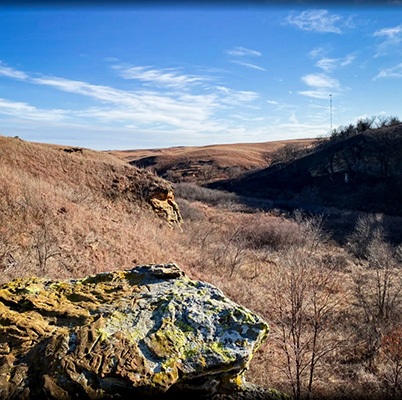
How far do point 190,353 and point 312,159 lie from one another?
5406cm

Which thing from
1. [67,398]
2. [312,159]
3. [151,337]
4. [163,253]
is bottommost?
[163,253]

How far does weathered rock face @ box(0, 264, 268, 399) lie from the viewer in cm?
269

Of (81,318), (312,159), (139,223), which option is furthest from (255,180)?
(81,318)

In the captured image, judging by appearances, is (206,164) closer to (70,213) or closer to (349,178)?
(349,178)

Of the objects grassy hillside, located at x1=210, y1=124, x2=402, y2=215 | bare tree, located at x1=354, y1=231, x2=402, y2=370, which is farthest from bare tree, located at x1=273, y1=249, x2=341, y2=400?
grassy hillside, located at x1=210, y1=124, x2=402, y2=215

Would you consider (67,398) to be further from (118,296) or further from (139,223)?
(139,223)

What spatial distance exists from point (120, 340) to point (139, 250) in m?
9.14

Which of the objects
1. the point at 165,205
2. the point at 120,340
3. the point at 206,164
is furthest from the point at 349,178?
the point at 120,340

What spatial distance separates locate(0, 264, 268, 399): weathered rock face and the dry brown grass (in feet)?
10.1

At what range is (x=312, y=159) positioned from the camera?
53.1 metres

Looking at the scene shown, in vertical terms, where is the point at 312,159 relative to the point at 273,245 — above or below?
above

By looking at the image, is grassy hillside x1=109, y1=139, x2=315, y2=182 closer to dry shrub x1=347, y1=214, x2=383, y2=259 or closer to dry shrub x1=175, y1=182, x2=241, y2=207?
dry shrub x1=175, y1=182, x2=241, y2=207

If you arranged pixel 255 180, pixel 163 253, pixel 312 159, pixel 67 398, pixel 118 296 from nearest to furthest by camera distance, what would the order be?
pixel 67 398 → pixel 118 296 → pixel 163 253 → pixel 312 159 → pixel 255 180

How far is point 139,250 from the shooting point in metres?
12.0
